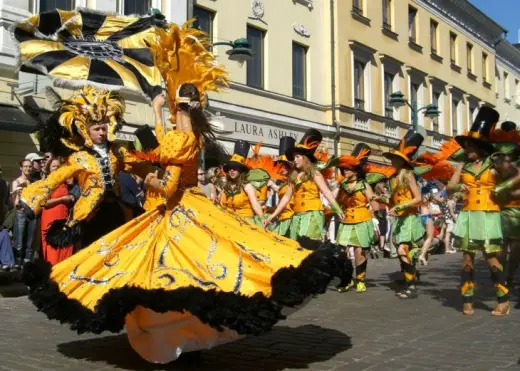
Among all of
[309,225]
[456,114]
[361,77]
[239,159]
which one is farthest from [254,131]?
[456,114]

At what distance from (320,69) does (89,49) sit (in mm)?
18234

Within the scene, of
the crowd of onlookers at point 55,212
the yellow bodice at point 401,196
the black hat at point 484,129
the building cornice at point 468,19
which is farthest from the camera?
the building cornice at point 468,19

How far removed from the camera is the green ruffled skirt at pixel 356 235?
32.5 feet

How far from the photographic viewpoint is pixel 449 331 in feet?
21.6

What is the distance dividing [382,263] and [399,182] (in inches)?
237

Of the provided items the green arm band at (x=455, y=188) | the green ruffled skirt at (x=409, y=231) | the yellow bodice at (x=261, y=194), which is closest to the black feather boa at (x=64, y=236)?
the green arm band at (x=455, y=188)

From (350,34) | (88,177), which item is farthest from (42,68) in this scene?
(350,34)

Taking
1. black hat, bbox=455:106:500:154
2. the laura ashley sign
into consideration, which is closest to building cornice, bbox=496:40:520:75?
the laura ashley sign

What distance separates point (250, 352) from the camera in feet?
18.4

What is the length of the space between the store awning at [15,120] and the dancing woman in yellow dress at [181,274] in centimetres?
955

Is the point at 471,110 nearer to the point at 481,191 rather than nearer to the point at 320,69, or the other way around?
the point at 320,69

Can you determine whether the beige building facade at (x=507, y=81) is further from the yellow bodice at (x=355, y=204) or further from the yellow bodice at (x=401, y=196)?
the yellow bodice at (x=401, y=196)

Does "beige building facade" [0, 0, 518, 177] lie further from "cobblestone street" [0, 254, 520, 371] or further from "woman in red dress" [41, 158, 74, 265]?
"cobblestone street" [0, 254, 520, 371]

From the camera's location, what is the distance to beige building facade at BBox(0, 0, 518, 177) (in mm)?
17078
